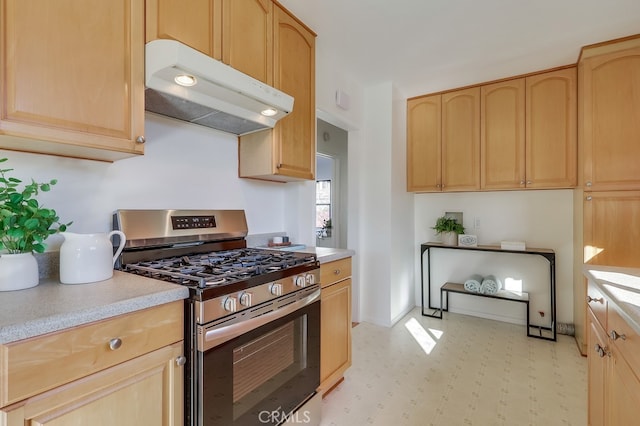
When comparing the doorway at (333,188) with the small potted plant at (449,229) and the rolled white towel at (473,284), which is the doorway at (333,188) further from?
the rolled white towel at (473,284)

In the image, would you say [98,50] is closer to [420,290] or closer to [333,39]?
[333,39]

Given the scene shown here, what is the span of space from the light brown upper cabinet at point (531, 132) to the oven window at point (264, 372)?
95.8 inches

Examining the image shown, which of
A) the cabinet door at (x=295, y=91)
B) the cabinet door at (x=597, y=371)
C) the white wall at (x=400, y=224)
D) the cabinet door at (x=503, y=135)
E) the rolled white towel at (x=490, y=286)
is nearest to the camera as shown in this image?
the cabinet door at (x=597, y=371)

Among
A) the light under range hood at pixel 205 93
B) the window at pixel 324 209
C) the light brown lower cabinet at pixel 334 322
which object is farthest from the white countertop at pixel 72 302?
the window at pixel 324 209

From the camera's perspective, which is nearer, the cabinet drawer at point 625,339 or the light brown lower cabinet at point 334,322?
the cabinet drawer at point 625,339

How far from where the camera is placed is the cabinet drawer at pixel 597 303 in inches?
46.2

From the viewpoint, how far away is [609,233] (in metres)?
2.35

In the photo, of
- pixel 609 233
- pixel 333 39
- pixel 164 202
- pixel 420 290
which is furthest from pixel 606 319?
pixel 420 290

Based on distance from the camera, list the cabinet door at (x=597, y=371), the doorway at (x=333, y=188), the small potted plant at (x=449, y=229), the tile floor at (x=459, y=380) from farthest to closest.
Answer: the doorway at (x=333, y=188)
the small potted plant at (x=449, y=229)
the tile floor at (x=459, y=380)
the cabinet door at (x=597, y=371)

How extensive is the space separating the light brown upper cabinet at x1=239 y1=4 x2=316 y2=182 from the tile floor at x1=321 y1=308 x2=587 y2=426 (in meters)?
1.50

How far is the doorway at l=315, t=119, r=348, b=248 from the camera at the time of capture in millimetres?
4452

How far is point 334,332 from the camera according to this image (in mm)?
1939

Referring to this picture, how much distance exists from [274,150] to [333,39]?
111cm

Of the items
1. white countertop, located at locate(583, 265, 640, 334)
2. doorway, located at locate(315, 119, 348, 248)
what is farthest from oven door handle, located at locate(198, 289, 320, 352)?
doorway, located at locate(315, 119, 348, 248)
